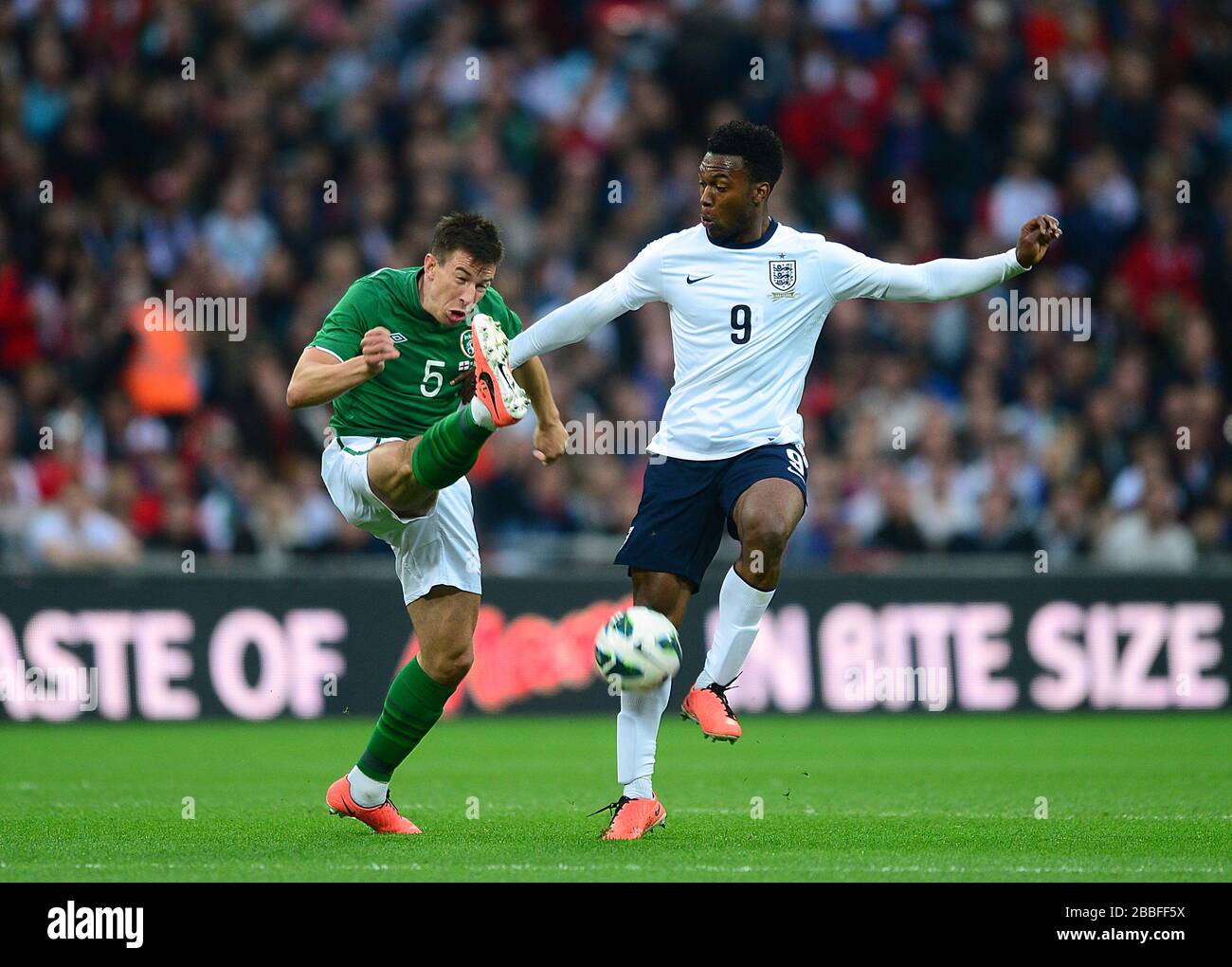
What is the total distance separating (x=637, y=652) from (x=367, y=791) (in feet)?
4.65

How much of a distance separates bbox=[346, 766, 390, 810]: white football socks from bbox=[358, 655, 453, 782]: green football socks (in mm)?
22

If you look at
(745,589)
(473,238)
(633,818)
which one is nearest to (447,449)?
(473,238)

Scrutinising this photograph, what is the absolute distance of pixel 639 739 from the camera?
776 cm

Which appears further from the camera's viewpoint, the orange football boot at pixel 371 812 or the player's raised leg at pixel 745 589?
the orange football boot at pixel 371 812

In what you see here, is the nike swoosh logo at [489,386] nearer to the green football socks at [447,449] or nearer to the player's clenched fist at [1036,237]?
the green football socks at [447,449]

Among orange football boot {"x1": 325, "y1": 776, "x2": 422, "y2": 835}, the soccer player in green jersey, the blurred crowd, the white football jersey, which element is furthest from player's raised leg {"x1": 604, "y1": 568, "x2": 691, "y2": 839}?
the blurred crowd

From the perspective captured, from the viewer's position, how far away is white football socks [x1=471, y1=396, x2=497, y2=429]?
23.4 ft

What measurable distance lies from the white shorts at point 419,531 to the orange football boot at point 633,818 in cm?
109

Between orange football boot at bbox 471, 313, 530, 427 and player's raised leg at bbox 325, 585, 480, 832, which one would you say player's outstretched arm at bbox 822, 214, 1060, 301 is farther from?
player's raised leg at bbox 325, 585, 480, 832

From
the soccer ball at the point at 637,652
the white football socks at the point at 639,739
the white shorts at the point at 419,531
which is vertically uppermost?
the white shorts at the point at 419,531

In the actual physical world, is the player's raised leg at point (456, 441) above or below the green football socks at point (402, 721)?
above

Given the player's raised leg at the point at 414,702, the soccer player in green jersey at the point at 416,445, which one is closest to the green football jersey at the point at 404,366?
the soccer player in green jersey at the point at 416,445

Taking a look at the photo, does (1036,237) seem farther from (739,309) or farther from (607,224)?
(607,224)

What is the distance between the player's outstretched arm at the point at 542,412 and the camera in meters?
7.78
